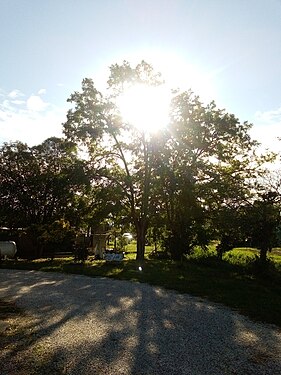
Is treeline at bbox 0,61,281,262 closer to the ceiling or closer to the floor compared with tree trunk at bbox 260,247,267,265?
closer to the ceiling

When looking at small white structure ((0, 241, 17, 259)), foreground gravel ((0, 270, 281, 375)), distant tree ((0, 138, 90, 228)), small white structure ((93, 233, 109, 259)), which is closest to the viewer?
foreground gravel ((0, 270, 281, 375))

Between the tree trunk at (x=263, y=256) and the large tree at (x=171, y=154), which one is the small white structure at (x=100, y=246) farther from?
the tree trunk at (x=263, y=256)

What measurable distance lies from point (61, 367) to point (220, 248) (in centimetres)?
2396

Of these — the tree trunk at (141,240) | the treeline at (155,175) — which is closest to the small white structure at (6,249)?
the treeline at (155,175)

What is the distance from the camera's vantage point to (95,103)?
26.7m

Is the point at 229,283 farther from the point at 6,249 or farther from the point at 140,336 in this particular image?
the point at 6,249

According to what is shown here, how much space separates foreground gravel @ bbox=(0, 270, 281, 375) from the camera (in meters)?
6.00

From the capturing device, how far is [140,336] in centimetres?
767

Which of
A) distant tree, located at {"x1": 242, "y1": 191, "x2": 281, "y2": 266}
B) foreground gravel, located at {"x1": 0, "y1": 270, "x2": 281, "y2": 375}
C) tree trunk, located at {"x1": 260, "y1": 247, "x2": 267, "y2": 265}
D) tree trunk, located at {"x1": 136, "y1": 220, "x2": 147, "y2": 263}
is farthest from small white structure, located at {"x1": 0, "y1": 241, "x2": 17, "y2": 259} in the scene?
tree trunk, located at {"x1": 260, "y1": 247, "x2": 267, "y2": 265}

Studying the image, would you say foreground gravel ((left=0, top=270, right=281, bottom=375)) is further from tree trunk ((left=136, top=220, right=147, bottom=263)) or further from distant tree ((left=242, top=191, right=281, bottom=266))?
tree trunk ((left=136, top=220, right=147, bottom=263))

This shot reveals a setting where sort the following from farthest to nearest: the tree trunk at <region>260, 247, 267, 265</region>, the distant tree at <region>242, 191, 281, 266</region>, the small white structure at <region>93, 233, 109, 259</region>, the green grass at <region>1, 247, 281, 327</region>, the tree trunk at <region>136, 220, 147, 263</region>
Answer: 1. the small white structure at <region>93, 233, 109, 259</region>
2. the tree trunk at <region>136, 220, 147, 263</region>
3. the distant tree at <region>242, 191, 281, 266</region>
4. the tree trunk at <region>260, 247, 267, 265</region>
5. the green grass at <region>1, 247, 281, 327</region>

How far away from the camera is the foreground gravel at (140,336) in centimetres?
600

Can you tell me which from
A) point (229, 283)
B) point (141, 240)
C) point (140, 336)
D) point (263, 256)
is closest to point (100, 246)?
point (141, 240)

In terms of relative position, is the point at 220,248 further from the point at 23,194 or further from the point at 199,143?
the point at 23,194
